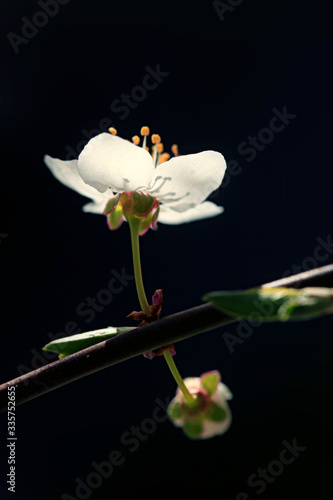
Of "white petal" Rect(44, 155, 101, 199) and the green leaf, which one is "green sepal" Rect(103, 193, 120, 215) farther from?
the green leaf

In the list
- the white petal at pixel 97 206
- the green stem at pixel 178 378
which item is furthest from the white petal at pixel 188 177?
the green stem at pixel 178 378

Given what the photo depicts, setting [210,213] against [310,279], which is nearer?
[310,279]

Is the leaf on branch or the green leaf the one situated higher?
the green leaf

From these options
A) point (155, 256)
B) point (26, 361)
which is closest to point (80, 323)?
point (26, 361)

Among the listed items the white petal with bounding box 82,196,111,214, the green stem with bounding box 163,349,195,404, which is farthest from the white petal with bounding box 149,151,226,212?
the green stem with bounding box 163,349,195,404

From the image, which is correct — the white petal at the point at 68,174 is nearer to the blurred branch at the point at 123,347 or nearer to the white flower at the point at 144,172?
the white flower at the point at 144,172

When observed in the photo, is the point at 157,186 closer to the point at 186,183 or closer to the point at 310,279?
the point at 186,183

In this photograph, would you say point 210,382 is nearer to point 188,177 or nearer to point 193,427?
point 193,427
